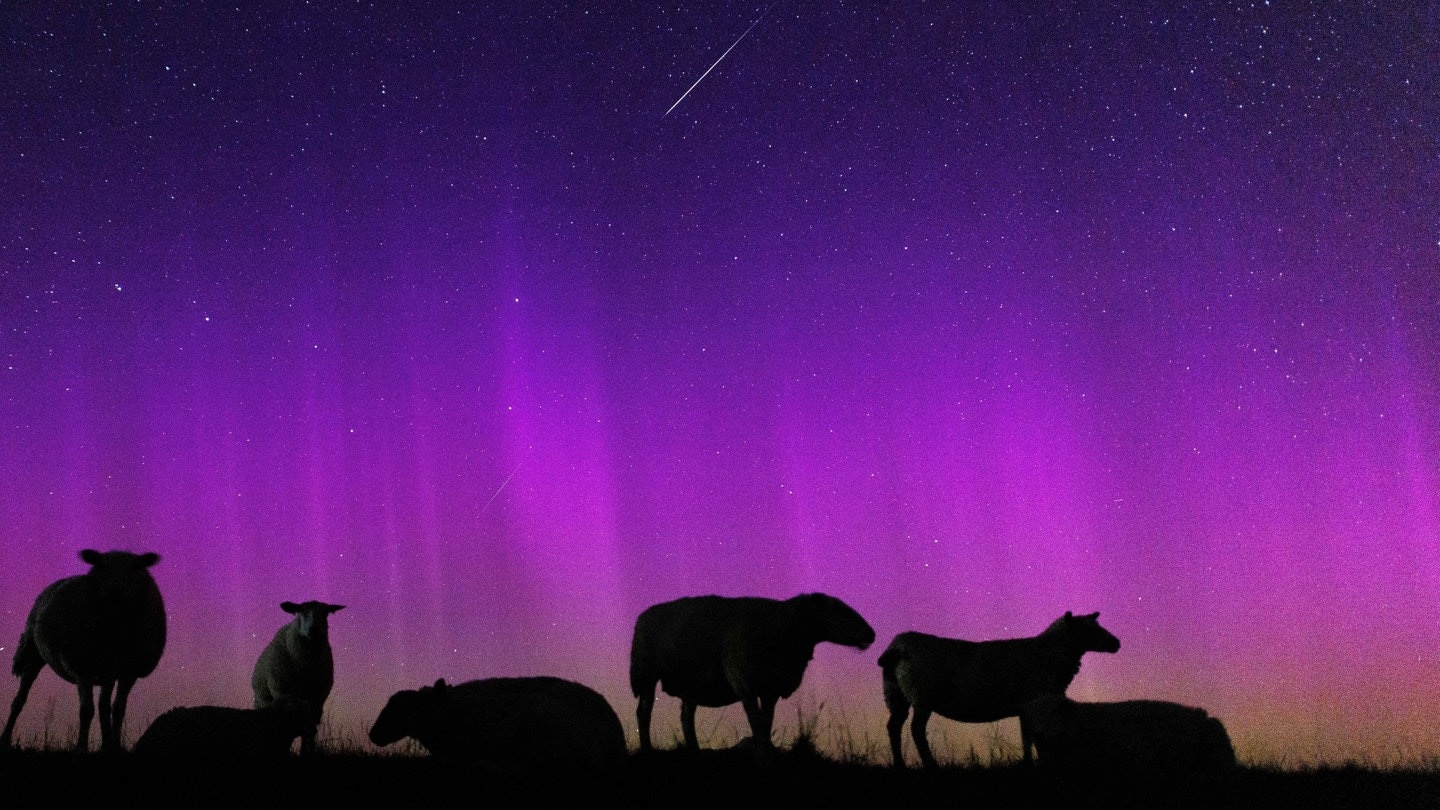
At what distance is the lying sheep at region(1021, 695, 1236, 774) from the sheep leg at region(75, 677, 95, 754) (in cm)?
1098

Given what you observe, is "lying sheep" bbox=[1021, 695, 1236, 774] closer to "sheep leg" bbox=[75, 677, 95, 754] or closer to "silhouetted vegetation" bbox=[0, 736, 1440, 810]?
"silhouetted vegetation" bbox=[0, 736, 1440, 810]

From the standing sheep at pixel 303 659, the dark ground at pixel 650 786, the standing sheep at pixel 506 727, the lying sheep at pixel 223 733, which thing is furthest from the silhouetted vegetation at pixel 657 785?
the standing sheep at pixel 303 659

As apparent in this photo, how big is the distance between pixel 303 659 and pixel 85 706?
260 cm

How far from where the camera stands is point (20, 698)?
1431 centimetres

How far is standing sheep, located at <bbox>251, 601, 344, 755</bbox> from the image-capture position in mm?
15258

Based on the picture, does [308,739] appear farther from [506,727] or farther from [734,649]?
[734,649]

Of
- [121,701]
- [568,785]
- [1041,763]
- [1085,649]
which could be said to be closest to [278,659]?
[121,701]

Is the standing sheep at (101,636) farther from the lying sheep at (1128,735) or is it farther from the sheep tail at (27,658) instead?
the lying sheep at (1128,735)

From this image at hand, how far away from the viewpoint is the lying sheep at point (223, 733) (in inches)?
426

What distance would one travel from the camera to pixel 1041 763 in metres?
13.3

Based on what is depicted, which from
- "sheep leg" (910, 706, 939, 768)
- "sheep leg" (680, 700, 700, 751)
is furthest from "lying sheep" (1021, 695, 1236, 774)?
"sheep leg" (680, 700, 700, 751)

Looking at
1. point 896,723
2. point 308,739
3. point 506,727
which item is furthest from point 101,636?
point 896,723

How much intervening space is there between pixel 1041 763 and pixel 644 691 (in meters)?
5.09

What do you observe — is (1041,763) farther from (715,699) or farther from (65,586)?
(65,586)
